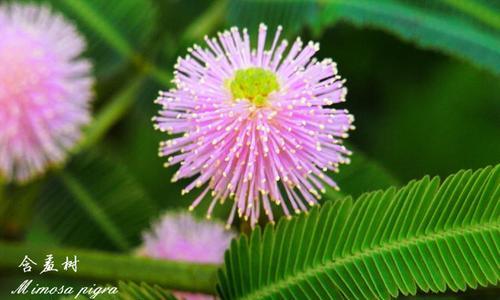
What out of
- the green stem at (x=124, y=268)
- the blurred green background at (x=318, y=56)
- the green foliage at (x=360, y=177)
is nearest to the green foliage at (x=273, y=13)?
the blurred green background at (x=318, y=56)

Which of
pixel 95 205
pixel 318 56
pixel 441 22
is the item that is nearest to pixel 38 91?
pixel 95 205

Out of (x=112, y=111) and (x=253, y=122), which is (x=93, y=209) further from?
(x=253, y=122)

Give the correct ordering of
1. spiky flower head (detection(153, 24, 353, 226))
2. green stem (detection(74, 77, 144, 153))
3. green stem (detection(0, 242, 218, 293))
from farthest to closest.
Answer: green stem (detection(74, 77, 144, 153)), green stem (detection(0, 242, 218, 293)), spiky flower head (detection(153, 24, 353, 226))

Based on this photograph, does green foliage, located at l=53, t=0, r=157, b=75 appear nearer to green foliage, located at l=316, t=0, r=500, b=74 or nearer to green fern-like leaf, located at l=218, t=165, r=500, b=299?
green foliage, located at l=316, t=0, r=500, b=74

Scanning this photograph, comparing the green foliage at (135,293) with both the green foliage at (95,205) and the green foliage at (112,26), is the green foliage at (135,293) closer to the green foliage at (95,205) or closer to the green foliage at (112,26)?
the green foliage at (95,205)

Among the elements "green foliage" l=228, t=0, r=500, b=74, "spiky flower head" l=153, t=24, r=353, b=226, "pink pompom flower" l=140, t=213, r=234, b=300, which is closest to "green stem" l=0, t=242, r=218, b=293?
"pink pompom flower" l=140, t=213, r=234, b=300

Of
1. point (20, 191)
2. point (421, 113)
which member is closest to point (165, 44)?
point (20, 191)
